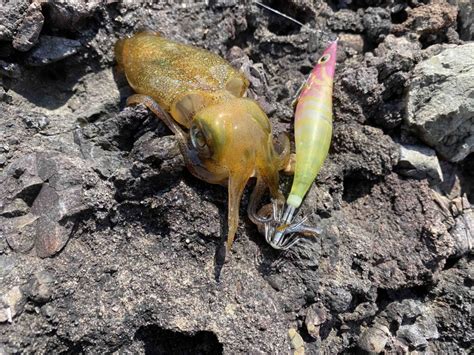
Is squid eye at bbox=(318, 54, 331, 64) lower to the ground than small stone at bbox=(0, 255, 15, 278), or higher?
higher

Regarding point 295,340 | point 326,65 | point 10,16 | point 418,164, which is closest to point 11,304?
point 295,340

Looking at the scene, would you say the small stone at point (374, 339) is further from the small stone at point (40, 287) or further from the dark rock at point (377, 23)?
the dark rock at point (377, 23)

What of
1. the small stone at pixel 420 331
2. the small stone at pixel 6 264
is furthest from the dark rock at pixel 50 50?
the small stone at pixel 420 331

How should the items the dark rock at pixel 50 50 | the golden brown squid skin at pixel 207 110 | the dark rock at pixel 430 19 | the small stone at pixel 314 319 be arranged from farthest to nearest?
1. the dark rock at pixel 430 19
2. the dark rock at pixel 50 50
3. the small stone at pixel 314 319
4. the golden brown squid skin at pixel 207 110

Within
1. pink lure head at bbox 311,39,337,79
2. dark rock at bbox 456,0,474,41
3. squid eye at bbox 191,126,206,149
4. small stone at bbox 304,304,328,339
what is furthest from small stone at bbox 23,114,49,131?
dark rock at bbox 456,0,474,41

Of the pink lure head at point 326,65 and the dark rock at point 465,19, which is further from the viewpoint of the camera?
the dark rock at point 465,19

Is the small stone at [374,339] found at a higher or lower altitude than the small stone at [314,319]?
lower

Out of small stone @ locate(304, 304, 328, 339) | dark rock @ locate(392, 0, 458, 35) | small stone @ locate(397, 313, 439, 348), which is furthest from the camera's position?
dark rock @ locate(392, 0, 458, 35)

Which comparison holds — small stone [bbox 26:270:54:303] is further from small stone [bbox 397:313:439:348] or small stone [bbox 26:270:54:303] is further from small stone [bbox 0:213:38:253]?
small stone [bbox 397:313:439:348]
